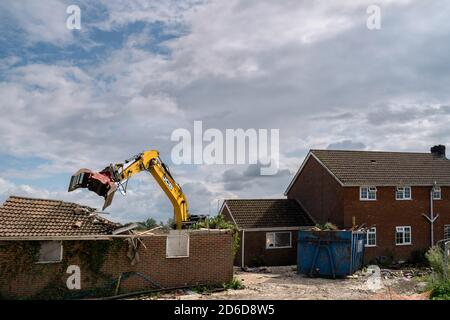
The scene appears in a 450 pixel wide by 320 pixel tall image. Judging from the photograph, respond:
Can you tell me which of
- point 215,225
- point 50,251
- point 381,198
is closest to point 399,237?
point 381,198

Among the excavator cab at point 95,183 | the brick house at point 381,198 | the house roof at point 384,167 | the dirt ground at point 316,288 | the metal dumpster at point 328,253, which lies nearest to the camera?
the excavator cab at point 95,183

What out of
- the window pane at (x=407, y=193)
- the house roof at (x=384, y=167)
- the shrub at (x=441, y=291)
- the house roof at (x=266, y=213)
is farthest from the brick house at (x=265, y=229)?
the shrub at (x=441, y=291)

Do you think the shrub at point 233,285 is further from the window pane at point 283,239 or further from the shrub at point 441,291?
the window pane at point 283,239

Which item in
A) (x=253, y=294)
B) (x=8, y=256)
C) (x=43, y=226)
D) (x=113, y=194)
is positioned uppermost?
(x=113, y=194)

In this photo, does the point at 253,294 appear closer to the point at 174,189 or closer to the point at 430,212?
the point at 174,189

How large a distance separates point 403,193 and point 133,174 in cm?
2013

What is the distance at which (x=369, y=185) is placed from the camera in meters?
31.5

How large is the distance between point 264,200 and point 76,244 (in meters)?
17.3

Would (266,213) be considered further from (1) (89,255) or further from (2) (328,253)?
(1) (89,255)

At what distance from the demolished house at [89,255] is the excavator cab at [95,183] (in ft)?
6.97

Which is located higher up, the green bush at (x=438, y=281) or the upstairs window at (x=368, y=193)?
the upstairs window at (x=368, y=193)

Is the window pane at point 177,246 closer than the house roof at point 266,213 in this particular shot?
Yes

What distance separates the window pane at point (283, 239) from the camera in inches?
1258
